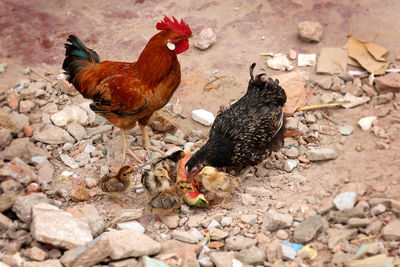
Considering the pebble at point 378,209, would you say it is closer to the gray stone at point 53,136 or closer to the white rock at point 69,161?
the white rock at point 69,161

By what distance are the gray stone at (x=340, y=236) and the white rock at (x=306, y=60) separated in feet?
12.2

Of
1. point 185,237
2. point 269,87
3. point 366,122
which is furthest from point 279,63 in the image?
point 185,237

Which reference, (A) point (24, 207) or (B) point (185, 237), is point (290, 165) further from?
(A) point (24, 207)

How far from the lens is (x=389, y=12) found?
785cm

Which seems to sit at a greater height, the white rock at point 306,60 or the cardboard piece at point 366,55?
the cardboard piece at point 366,55

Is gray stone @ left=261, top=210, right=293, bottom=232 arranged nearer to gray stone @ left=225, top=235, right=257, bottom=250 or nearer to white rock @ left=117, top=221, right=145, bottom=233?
gray stone @ left=225, top=235, right=257, bottom=250

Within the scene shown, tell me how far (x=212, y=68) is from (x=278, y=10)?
75.5 inches

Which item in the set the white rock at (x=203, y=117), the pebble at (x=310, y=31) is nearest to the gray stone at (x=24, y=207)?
the white rock at (x=203, y=117)

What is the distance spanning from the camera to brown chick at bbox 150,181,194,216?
180 inches

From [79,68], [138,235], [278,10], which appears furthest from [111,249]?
[278,10]

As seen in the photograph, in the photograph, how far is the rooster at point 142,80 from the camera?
208 inches

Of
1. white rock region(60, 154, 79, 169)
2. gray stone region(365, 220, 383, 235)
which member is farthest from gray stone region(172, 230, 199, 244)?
white rock region(60, 154, 79, 169)

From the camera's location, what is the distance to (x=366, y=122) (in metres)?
5.99

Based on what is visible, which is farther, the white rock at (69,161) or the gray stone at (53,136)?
the gray stone at (53,136)
